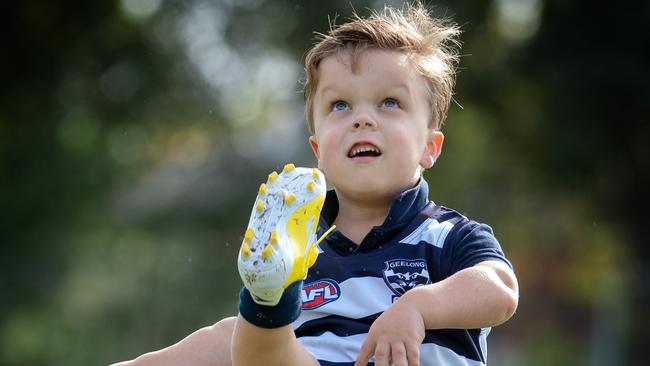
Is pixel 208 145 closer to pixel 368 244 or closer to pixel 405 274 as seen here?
pixel 368 244

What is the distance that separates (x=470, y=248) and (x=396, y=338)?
1.79ft

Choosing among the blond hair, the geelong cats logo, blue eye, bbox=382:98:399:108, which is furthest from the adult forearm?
the blond hair

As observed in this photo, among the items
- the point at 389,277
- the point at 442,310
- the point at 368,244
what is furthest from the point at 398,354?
the point at 368,244

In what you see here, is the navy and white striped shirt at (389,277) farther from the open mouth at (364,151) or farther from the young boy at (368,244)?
the open mouth at (364,151)

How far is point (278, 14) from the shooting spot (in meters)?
20.5

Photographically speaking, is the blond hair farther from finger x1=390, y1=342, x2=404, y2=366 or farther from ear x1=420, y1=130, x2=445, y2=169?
finger x1=390, y1=342, x2=404, y2=366

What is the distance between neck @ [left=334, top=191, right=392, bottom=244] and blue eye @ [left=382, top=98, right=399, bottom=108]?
0.33 m

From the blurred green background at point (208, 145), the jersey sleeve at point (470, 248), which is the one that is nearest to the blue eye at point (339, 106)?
the jersey sleeve at point (470, 248)

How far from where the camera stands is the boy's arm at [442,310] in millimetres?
3057

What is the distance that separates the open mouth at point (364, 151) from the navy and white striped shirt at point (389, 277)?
18 centimetres

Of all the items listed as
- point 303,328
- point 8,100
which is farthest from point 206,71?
point 303,328

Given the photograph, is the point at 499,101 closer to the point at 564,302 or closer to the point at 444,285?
the point at 564,302

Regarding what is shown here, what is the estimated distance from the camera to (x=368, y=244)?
12.0 feet

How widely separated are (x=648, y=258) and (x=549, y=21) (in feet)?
15.1
